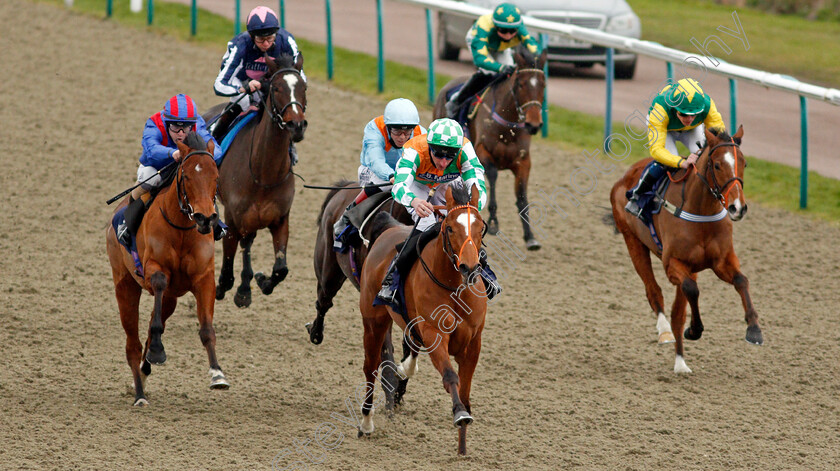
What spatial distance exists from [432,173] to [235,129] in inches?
108

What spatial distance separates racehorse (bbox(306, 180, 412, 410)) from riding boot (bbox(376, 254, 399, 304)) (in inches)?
32.9

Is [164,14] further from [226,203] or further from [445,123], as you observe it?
[445,123]

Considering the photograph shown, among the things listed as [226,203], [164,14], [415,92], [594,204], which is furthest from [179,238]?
[164,14]

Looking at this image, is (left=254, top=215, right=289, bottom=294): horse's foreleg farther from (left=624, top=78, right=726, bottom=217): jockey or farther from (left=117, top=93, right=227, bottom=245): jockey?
(left=624, top=78, right=726, bottom=217): jockey

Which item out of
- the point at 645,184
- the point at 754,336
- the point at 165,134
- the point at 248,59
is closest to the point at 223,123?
the point at 248,59

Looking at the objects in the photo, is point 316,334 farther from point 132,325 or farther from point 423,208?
point 423,208

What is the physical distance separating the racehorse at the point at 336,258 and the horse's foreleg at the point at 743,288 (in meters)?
2.43

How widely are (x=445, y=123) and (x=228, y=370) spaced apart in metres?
2.81

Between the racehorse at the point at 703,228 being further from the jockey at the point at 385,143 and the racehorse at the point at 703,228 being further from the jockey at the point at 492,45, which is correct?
the jockey at the point at 492,45

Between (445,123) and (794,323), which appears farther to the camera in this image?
(794,323)

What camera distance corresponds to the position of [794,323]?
947 centimetres

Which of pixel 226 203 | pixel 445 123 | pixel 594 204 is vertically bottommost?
pixel 594 204

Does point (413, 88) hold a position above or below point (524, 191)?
above

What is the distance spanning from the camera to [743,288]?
776 cm
